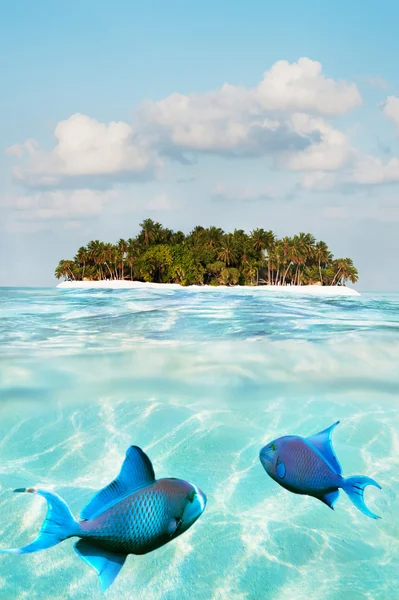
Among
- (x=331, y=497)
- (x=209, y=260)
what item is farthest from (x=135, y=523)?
(x=209, y=260)

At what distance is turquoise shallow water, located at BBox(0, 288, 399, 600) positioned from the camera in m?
4.90

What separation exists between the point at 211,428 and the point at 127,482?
710 centimetres

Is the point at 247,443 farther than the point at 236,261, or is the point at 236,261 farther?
the point at 236,261

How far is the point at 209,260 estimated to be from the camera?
79.2 meters

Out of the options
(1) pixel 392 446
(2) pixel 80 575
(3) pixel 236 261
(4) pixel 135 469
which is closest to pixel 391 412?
(1) pixel 392 446

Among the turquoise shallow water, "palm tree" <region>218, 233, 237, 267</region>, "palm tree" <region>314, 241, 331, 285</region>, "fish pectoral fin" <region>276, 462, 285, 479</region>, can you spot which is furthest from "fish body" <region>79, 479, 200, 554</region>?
"palm tree" <region>314, 241, 331, 285</region>

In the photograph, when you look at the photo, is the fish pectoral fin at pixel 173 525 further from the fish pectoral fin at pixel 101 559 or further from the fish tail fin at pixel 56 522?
the fish tail fin at pixel 56 522

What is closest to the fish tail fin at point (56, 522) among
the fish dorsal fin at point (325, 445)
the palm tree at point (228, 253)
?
the fish dorsal fin at point (325, 445)

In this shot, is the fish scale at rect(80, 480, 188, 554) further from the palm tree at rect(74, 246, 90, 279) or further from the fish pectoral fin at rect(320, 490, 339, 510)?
the palm tree at rect(74, 246, 90, 279)

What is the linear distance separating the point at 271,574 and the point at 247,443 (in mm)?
3074

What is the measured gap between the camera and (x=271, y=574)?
4961 millimetres

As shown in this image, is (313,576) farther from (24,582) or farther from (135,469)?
(135,469)

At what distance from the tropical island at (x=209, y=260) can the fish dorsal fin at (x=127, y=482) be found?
72590 millimetres

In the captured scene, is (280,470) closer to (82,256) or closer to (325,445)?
(325,445)
